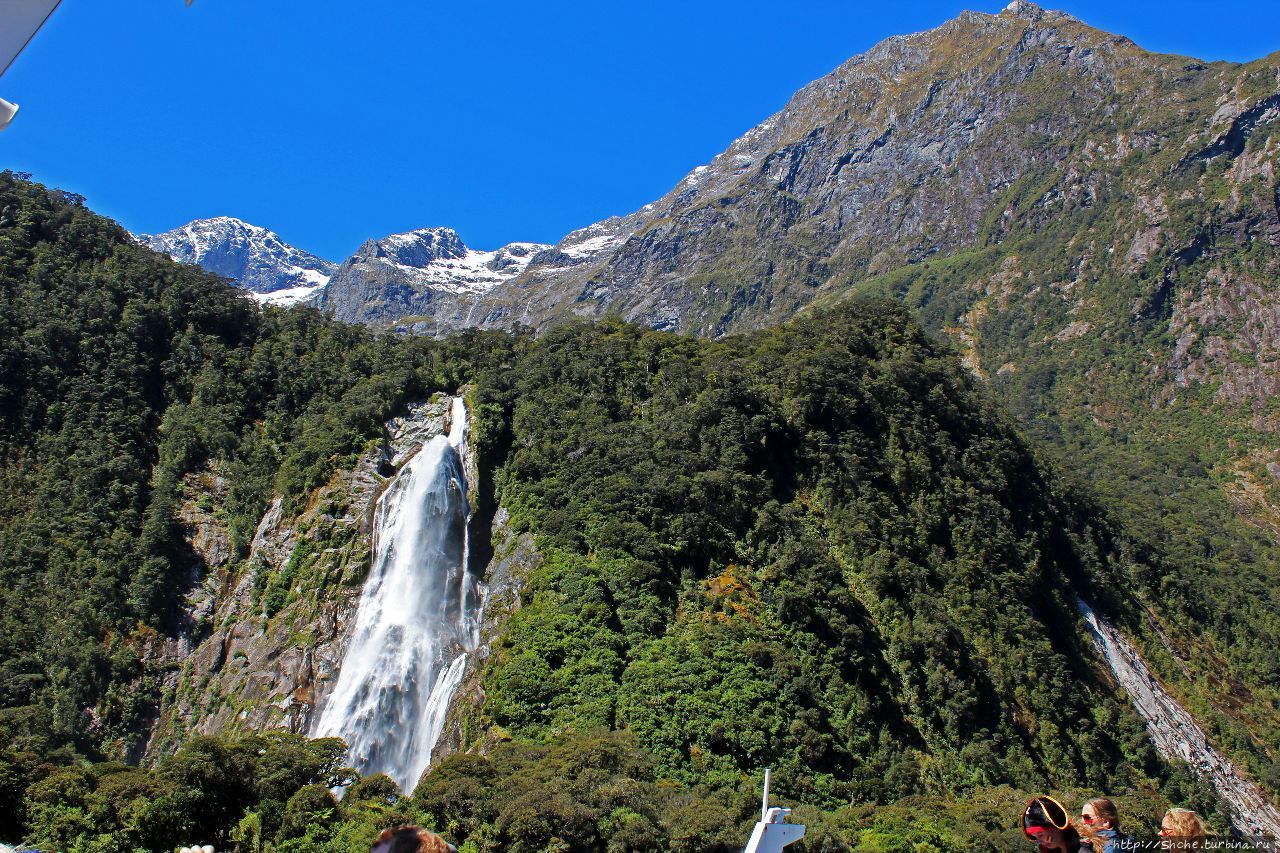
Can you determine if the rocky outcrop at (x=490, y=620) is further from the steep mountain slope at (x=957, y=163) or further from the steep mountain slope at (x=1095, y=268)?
the steep mountain slope at (x=957, y=163)

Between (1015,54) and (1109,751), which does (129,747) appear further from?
(1015,54)

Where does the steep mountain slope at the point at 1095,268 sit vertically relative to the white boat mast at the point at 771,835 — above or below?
above

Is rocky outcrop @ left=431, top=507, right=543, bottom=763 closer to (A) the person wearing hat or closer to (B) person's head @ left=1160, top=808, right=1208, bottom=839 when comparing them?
(A) the person wearing hat

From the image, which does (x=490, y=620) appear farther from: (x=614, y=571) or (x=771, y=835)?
(x=771, y=835)

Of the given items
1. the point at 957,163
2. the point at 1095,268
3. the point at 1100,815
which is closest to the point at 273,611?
the point at 1100,815

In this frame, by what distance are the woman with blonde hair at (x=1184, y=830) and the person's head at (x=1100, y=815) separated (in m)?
0.38

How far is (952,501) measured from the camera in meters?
46.8

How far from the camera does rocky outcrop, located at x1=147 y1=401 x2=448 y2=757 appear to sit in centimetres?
3794

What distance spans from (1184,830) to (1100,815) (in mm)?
695

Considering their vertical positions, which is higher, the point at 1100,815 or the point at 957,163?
the point at 957,163

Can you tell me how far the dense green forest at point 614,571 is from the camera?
24.8 meters

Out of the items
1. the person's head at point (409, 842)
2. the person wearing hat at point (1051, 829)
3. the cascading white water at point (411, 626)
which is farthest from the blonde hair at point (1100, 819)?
the cascading white water at point (411, 626)

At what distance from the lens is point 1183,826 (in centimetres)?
A: 600

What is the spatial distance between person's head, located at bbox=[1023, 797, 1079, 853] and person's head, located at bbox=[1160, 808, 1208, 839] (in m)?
0.62
